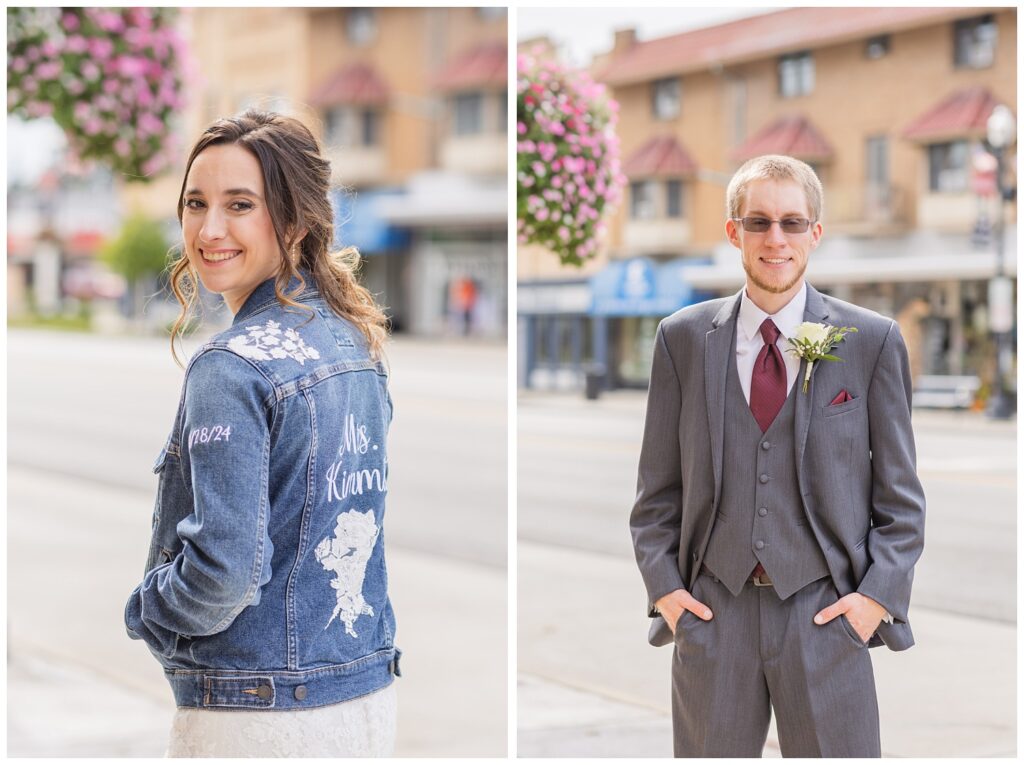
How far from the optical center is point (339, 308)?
1.95 metres

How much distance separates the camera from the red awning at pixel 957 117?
18766 mm

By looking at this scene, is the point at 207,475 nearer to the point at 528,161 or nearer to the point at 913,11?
the point at 528,161

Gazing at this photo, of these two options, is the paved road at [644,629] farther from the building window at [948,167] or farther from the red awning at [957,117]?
the building window at [948,167]

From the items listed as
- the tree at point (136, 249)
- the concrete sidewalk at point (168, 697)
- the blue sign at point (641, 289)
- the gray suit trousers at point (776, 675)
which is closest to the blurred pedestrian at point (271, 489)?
the gray suit trousers at point (776, 675)

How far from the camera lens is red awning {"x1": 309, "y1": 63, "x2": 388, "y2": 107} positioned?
30.0 m

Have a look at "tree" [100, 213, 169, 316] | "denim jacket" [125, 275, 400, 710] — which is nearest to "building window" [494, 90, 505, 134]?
"tree" [100, 213, 169, 316]

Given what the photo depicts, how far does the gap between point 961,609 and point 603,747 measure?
120 inches

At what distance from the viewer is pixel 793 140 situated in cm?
1911

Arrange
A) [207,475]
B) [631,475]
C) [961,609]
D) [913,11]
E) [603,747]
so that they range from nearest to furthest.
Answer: [207,475] → [603,747] → [961,609] → [631,475] → [913,11]

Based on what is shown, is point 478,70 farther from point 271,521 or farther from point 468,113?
point 271,521

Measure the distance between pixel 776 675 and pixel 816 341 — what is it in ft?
2.06

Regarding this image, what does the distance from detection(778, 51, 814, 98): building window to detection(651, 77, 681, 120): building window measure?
4666 mm

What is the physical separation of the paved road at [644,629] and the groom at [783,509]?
72.3 inches

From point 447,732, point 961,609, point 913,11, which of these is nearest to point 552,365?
point 913,11
